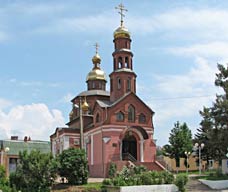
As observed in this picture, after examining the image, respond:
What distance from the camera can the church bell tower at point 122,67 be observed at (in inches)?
1794

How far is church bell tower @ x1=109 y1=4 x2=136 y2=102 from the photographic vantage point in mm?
45562

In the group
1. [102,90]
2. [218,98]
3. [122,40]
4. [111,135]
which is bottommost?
[111,135]

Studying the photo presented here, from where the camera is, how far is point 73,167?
3028 cm

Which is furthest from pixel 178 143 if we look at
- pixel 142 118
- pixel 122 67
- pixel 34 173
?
pixel 34 173

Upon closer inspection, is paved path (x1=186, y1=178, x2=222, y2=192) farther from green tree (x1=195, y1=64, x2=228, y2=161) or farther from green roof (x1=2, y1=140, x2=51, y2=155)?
green roof (x1=2, y1=140, x2=51, y2=155)

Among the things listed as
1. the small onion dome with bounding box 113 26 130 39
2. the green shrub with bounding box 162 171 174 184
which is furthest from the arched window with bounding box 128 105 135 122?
the green shrub with bounding box 162 171 174 184

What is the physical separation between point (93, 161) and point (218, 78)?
55.4ft

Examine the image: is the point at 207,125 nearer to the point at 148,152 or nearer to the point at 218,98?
the point at 218,98

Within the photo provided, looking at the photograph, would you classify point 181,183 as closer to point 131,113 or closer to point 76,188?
point 76,188

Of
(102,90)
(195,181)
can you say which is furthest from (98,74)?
(195,181)

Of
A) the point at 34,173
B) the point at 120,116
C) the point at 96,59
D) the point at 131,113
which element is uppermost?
the point at 96,59

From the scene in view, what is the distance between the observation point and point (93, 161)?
148ft

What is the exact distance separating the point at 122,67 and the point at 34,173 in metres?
21.2


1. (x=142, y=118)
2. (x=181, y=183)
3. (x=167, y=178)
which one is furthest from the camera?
(x=142, y=118)
